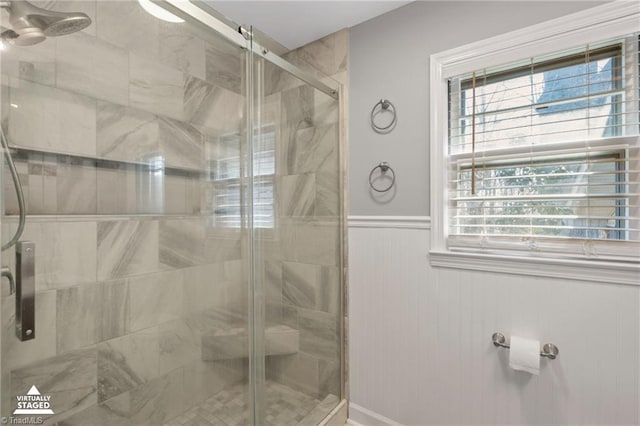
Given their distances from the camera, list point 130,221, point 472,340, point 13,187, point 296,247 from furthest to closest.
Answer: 1. point 296,247
2. point 472,340
3. point 130,221
4. point 13,187

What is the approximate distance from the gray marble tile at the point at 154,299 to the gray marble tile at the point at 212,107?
59cm

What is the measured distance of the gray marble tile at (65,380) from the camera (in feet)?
3.14

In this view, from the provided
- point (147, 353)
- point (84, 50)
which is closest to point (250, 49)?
point (84, 50)

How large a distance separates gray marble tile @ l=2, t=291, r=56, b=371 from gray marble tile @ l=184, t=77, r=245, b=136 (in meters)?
0.77

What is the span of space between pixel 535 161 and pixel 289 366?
1.45 meters

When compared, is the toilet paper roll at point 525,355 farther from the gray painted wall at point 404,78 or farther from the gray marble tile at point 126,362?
the gray marble tile at point 126,362

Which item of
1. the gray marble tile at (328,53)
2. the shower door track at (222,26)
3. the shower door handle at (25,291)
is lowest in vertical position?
the shower door handle at (25,291)

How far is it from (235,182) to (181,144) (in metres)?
0.24

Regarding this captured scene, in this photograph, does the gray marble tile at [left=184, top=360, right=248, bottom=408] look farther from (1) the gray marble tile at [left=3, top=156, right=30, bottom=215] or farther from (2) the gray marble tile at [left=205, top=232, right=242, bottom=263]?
(1) the gray marble tile at [left=3, top=156, right=30, bottom=215]

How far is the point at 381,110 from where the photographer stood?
1.67 metres

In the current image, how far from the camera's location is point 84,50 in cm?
100

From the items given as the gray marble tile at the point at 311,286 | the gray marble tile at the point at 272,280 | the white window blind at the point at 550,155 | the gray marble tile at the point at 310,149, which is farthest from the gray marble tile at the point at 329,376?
the gray marble tile at the point at 310,149

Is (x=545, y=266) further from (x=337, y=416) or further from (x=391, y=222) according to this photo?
(x=337, y=416)

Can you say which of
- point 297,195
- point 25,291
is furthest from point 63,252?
point 297,195
